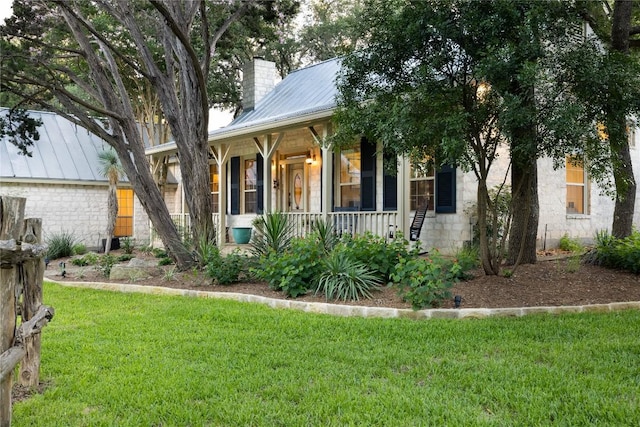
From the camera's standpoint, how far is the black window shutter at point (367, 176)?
1160 cm

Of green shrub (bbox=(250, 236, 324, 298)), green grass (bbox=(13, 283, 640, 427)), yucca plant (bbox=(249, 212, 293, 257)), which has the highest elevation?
yucca plant (bbox=(249, 212, 293, 257))

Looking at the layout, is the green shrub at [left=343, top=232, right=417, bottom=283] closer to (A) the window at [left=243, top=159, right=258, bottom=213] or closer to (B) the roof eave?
(B) the roof eave

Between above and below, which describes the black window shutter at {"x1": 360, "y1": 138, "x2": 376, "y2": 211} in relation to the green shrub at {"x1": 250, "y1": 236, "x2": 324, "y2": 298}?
above

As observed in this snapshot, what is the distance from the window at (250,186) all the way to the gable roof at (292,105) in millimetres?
1311

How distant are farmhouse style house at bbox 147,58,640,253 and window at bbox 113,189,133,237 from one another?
7.94ft

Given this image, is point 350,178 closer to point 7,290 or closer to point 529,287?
point 529,287

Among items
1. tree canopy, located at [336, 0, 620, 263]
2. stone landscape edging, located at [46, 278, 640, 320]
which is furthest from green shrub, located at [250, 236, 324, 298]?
tree canopy, located at [336, 0, 620, 263]

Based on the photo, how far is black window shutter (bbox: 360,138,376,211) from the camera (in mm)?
11602

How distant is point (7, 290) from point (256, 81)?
572 inches

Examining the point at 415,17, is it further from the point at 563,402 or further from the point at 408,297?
the point at 563,402

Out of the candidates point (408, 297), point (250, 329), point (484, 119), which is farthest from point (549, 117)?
point (250, 329)

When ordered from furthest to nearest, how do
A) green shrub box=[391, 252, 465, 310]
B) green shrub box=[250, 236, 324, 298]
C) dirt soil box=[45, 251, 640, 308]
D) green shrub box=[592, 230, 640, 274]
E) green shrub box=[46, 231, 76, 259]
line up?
green shrub box=[46, 231, 76, 259]
green shrub box=[592, 230, 640, 274]
green shrub box=[250, 236, 324, 298]
dirt soil box=[45, 251, 640, 308]
green shrub box=[391, 252, 465, 310]

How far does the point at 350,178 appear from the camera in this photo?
12.5m

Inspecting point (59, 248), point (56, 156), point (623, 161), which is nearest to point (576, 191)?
point (623, 161)
